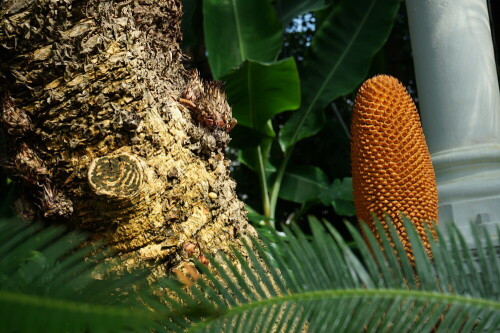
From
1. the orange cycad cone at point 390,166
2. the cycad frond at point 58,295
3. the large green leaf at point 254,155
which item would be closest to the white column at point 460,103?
the orange cycad cone at point 390,166

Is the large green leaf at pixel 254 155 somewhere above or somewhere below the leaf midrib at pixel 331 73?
below

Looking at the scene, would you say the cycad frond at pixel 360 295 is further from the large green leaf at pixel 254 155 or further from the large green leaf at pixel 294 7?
the large green leaf at pixel 294 7

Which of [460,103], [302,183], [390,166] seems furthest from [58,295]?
[302,183]

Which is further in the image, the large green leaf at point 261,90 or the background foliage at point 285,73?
the background foliage at point 285,73

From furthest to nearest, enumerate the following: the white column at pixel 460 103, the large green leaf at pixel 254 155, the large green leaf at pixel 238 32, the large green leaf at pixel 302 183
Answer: the large green leaf at pixel 302 183, the large green leaf at pixel 254 155, the large green leaf at pixel 238 32, the white column at pixel 460 103

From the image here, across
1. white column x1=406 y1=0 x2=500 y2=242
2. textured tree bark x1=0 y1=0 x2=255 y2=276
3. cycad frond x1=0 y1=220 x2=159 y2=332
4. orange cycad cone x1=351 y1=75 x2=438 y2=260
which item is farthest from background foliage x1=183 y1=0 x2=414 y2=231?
cycad frond x1=0 y1=220 x2=159 y2=332

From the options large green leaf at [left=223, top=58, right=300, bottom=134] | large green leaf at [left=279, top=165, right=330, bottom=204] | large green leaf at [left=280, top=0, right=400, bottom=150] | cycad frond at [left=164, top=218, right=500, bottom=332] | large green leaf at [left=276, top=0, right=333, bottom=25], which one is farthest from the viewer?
large green leaf at [left=276, top=0, right=333, bottom=25]

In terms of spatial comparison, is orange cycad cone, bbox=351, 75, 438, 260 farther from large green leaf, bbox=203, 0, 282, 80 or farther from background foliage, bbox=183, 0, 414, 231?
large green leaf, bbox=203, 0, 282, 80
